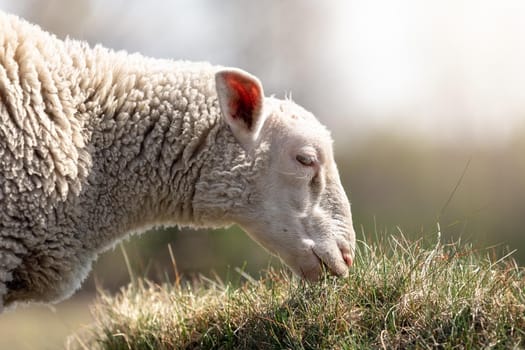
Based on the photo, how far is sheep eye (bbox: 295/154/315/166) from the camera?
15.2ft

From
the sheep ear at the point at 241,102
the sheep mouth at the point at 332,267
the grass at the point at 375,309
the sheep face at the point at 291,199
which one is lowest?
the grass at the point at 375,309

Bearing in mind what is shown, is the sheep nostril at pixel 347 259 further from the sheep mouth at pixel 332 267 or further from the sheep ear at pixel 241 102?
the sheep ear at pixel 241 102

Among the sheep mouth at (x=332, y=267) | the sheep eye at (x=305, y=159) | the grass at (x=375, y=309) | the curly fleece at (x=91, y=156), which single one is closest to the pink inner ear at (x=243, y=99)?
the curly fleece at (x=91, y=156)

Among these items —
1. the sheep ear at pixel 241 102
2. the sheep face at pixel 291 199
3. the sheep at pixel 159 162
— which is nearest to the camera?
the sheep at pixel 159 162

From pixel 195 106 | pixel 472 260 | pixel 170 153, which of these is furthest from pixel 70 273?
pixel 472 260

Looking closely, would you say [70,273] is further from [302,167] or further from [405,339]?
[405,339]

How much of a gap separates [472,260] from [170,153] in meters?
1.89

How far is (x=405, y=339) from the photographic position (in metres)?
4.14

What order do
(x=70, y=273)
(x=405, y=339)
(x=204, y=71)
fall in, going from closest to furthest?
(x=405, y=339) → (x=70, y=273) → (x=204, y=71)

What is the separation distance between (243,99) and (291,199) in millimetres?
605

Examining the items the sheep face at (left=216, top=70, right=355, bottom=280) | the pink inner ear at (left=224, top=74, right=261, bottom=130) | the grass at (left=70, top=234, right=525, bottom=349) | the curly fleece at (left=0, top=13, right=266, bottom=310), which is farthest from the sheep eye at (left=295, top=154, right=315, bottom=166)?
the grass at (left=70, top=234, right=525, bottom=349)

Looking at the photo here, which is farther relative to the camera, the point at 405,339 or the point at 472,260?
the point at 472,260

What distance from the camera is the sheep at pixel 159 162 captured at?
4352mm

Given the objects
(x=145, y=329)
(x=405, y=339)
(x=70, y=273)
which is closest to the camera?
(x=405, y=339)
